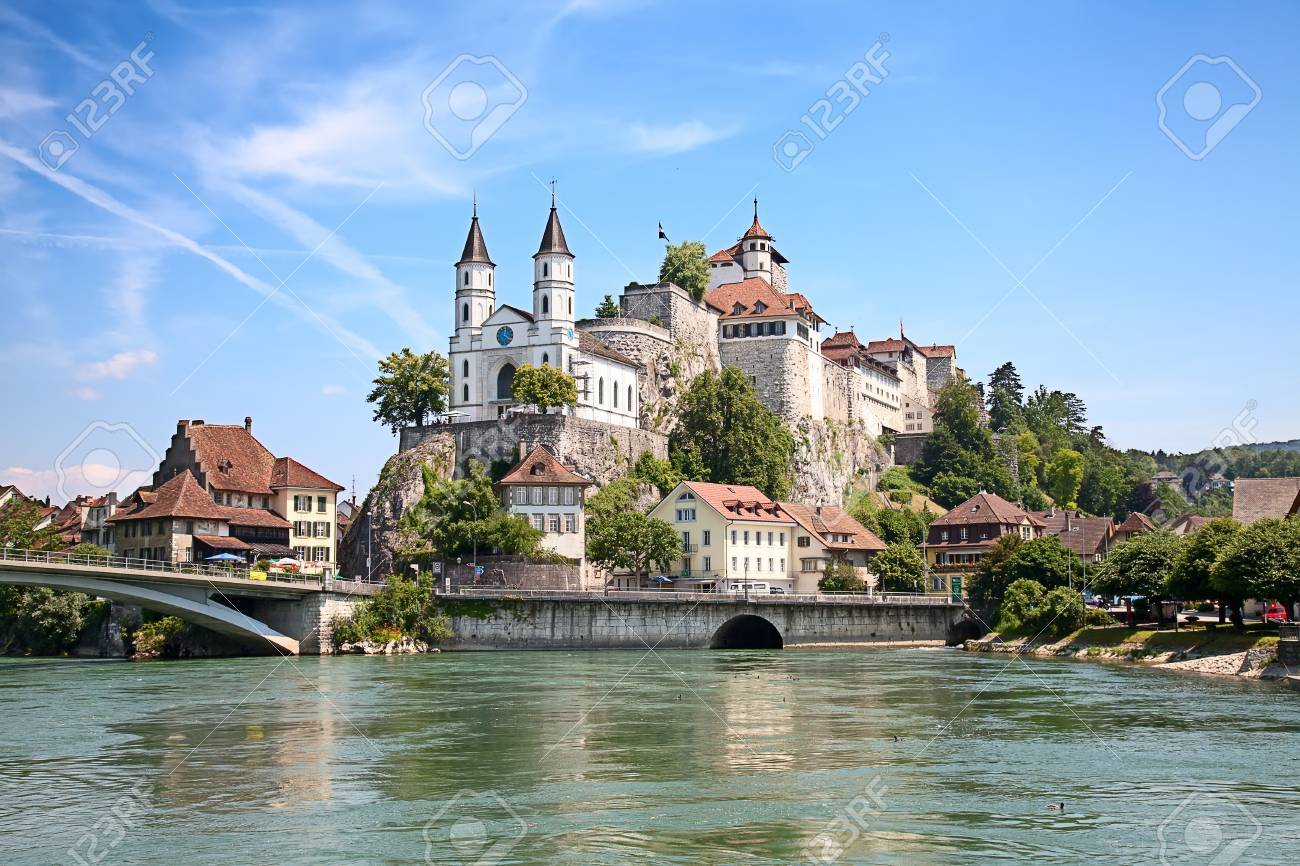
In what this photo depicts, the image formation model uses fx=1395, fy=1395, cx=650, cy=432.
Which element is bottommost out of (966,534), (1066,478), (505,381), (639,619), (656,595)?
(639,619)

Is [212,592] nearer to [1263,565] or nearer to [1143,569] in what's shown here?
[1143,569]

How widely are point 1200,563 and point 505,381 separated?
55.5m

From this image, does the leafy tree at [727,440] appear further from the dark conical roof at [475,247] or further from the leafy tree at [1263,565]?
the leafy tree at [1263,565]

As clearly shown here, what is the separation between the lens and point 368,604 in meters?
78.1

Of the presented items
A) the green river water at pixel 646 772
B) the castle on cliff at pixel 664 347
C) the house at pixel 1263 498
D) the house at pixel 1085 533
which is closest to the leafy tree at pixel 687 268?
the castle on cliff at pixel 664 347

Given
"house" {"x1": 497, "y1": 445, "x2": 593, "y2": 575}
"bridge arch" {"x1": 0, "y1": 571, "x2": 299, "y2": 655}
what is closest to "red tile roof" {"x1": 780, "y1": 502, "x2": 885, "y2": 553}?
"house" {"x1": 497, "y1": 445, "x2": 593, "y2": 575}

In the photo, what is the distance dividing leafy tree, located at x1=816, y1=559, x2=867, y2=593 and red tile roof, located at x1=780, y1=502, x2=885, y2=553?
3769mm

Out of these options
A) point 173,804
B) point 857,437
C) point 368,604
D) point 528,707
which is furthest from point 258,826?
point 857,437

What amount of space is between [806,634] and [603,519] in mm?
16481

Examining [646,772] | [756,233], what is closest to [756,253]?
[756,233]

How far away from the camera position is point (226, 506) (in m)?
85.0

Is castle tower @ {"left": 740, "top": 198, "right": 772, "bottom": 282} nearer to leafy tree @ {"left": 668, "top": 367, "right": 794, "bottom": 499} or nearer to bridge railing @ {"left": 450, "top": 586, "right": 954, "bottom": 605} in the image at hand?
leafy tree @ {"left": 668, "top": 367, "right": 794, "bottom": 499}

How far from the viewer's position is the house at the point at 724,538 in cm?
9525

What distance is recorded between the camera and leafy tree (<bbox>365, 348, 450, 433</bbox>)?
10512 centimetres
